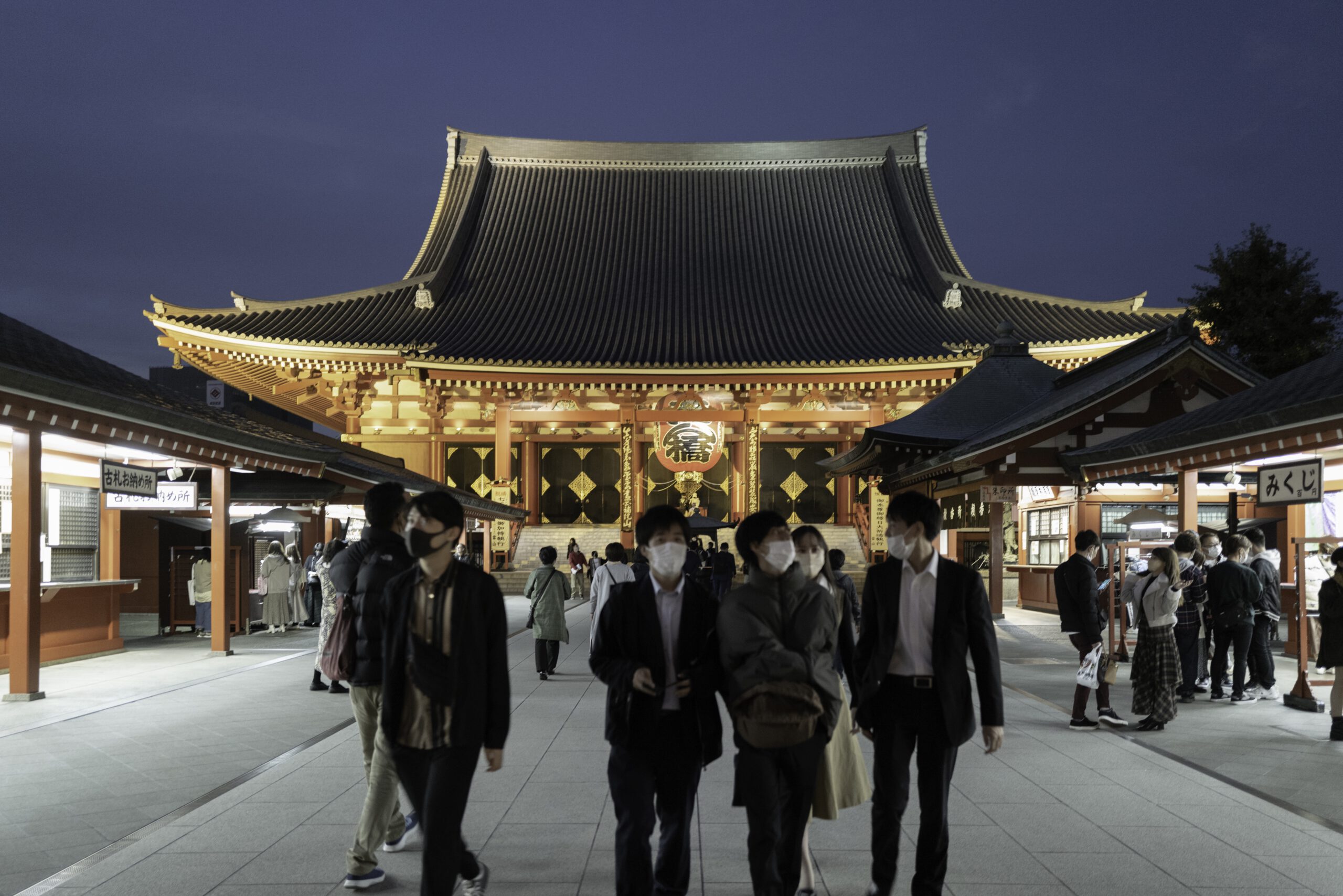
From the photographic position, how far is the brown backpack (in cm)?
441

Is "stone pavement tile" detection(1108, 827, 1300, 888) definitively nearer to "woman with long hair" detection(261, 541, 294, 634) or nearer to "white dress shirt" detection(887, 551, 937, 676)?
"white dress shirt" detection(887, 551, 937, 676)

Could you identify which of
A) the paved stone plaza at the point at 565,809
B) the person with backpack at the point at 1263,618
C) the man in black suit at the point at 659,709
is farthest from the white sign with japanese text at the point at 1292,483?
the man in black suit at the point at 659,709

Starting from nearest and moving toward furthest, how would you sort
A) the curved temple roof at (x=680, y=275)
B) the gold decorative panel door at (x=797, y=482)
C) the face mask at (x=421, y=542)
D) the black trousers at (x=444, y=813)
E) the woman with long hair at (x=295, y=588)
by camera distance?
the black trousers at (x=444, y=813) → the face mask at (x=421, y=542) → the woman with long hair at (x=295, y=588) → the curved temple roof at (x=680, y=275) → the gold decorative panel door at (x=797, y=482)

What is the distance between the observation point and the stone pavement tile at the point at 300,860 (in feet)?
13.9

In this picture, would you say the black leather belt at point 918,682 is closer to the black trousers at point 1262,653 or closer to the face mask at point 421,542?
the face mask at point 421,542

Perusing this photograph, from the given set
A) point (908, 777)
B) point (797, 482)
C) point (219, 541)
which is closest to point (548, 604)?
point (219, 541)

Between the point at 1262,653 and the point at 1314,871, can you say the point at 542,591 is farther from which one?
the point at 1314,871

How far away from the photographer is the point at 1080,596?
7.46 metres

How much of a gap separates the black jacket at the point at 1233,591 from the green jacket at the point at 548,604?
19.6 feet

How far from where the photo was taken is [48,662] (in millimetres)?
11703

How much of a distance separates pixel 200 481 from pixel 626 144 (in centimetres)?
1999

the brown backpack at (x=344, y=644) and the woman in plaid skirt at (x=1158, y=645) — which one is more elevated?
the brown backpack at (x=344, y=644)

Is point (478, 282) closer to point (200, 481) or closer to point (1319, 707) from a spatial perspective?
point (200, 481)

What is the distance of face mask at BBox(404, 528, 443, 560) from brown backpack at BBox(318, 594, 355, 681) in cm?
105
